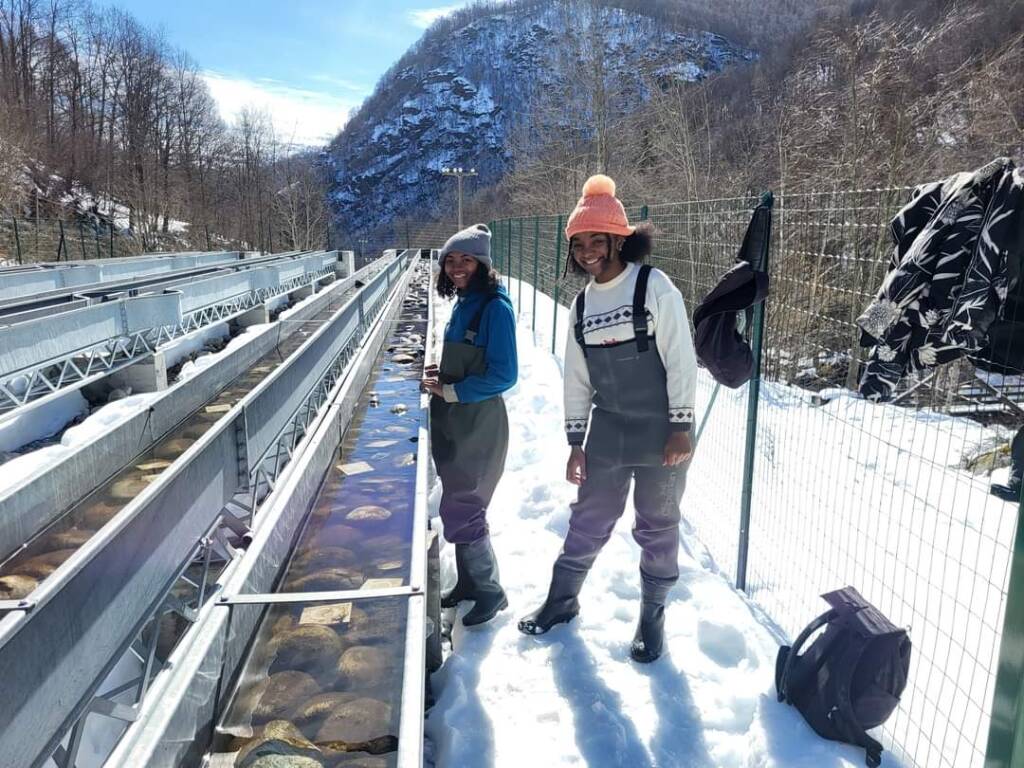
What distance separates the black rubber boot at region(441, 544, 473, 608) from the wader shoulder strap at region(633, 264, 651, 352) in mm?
1397

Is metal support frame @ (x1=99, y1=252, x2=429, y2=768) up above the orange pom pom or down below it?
below

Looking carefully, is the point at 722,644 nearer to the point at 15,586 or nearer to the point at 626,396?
the point at 626,396

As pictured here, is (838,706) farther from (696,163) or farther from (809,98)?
(696,163)

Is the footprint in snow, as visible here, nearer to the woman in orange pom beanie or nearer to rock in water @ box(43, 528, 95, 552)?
the woman in orange pom beanie

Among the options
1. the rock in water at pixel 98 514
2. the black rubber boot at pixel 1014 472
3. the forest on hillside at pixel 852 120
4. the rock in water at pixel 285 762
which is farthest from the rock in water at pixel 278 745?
the forest on hillside at pixel 852 120

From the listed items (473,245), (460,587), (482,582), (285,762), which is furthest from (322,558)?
(473,245)

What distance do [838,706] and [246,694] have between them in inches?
87.4

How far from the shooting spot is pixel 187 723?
1.99 metres

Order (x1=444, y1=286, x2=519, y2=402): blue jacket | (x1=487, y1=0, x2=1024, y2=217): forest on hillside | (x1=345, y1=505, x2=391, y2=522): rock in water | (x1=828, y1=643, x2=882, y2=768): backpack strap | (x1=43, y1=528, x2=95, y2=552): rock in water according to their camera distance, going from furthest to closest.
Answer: (x1=487, y1=0, x2=1024, y2=217): forest on hillside
(x1=345, y1=505, x2=391, y2=522): rock in water
(x1=43, y1=528, x2=95, y2=552): rock in water
(x1=444, y1=286, x2=519, y2=402): blue jacket
(x1=828, y1=643, x2=882, y2=768): backpack strap

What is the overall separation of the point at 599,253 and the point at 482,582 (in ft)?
5.68

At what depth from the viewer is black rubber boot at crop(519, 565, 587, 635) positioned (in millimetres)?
3158

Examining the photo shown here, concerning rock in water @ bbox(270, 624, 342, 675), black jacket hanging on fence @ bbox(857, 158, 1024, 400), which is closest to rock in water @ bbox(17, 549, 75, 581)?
rock in water @ bbox(270, 624, 342, 675)

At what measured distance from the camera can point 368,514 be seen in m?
4.42

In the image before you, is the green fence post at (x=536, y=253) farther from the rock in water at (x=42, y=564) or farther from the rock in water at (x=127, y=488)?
the rock in water at (x=42, y=564)
